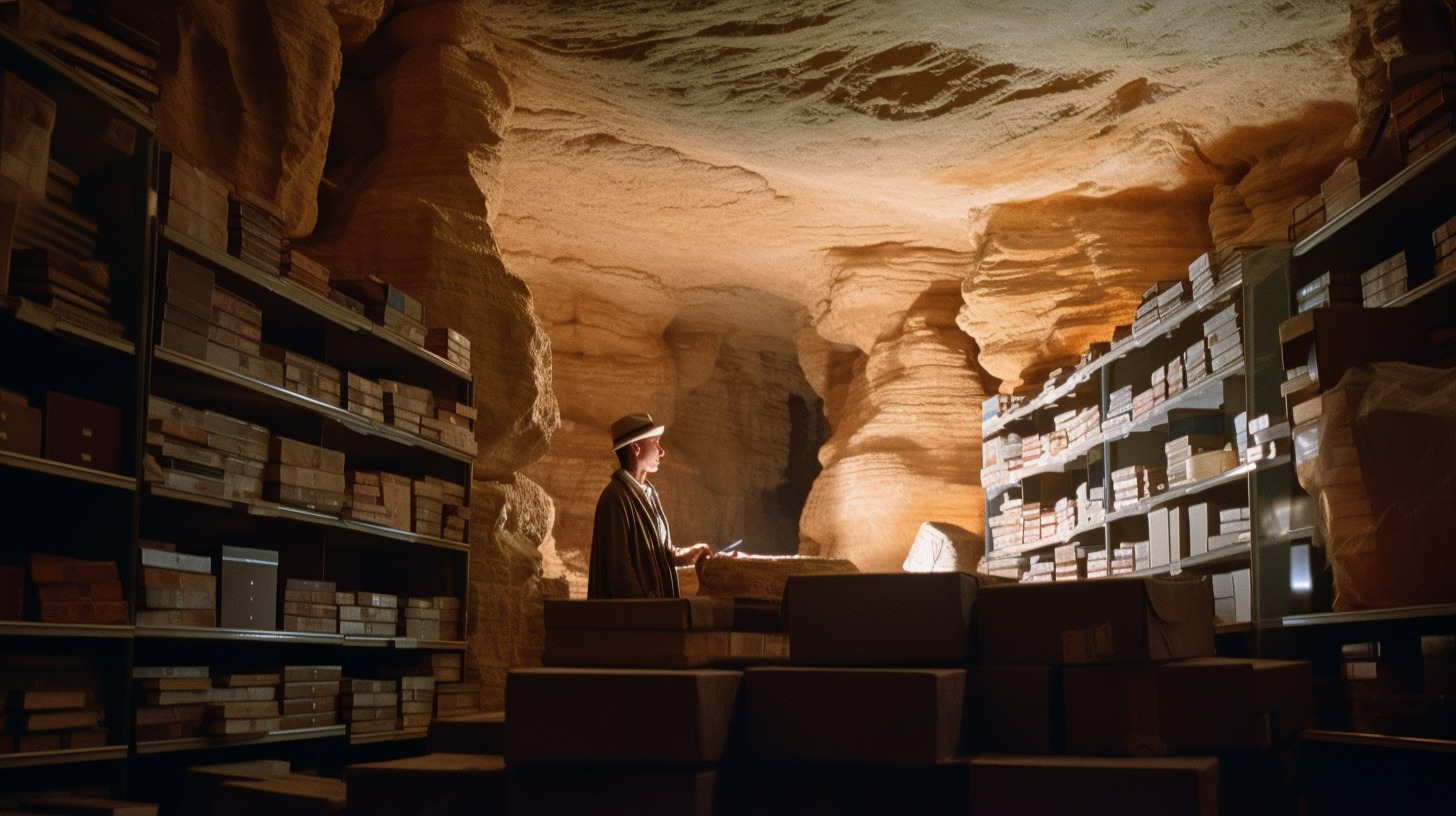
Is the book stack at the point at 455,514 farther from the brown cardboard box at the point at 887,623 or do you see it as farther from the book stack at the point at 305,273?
the brown cardboard box at the point at 887,623

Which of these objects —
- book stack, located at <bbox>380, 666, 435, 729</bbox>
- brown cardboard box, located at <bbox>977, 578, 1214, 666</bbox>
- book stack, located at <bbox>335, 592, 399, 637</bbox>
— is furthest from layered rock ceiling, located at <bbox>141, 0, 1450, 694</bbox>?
brown cardboard box, located at <bbox>977, 578, 1214, 666</bbox>

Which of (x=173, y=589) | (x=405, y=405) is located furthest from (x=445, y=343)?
(x=173, y=589)

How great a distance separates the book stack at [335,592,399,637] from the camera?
253 inches

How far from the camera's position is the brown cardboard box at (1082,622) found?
154 inches

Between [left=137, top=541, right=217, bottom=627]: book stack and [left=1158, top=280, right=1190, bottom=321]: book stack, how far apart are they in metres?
5.81

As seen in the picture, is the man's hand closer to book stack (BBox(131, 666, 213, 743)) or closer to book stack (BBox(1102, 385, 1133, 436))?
book stack (BBox(131, 666, 213, 743))

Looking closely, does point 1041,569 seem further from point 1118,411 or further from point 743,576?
point 743,576

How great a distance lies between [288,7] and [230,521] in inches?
112

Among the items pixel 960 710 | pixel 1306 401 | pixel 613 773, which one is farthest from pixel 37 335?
pixel 1306 401

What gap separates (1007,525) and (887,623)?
26.0ft

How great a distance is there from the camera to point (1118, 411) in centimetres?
917

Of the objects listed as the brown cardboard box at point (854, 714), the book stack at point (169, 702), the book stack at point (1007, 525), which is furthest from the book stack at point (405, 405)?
the book stack at point (1007, 525)

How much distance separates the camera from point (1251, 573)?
6.30 meters

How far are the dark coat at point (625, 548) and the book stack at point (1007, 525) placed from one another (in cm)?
555
